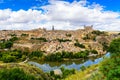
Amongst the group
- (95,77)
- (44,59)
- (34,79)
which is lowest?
(44,59)

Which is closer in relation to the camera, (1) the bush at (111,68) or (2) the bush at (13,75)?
(1) the bush at (111,68)

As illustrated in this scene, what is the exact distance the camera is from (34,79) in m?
26.5

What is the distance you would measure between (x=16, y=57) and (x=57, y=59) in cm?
1319

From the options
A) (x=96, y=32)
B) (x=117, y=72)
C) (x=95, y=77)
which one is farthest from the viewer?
(x=96, y=32)

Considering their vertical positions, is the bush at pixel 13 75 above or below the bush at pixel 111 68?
below

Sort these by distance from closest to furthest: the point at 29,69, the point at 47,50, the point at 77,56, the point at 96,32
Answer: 1. the point at 29,69
2. the point at 77,56
3. the point at 47,50
4. the point at 96,32

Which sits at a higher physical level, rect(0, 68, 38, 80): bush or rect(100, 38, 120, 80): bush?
rect(100, 38, 120, 80): bush

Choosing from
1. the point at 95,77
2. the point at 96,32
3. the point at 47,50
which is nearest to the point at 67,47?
the point at 47,50

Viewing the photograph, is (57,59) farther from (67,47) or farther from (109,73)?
(109,73)

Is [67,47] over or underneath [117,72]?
underneath

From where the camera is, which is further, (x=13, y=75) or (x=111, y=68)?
(x=13, y=75)

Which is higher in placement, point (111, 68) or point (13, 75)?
point (111, 68)

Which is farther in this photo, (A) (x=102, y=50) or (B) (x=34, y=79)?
(A) (x=102, y=50)

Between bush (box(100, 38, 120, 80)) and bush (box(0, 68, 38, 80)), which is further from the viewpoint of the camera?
bush (box(0, 68, 38, 80))
